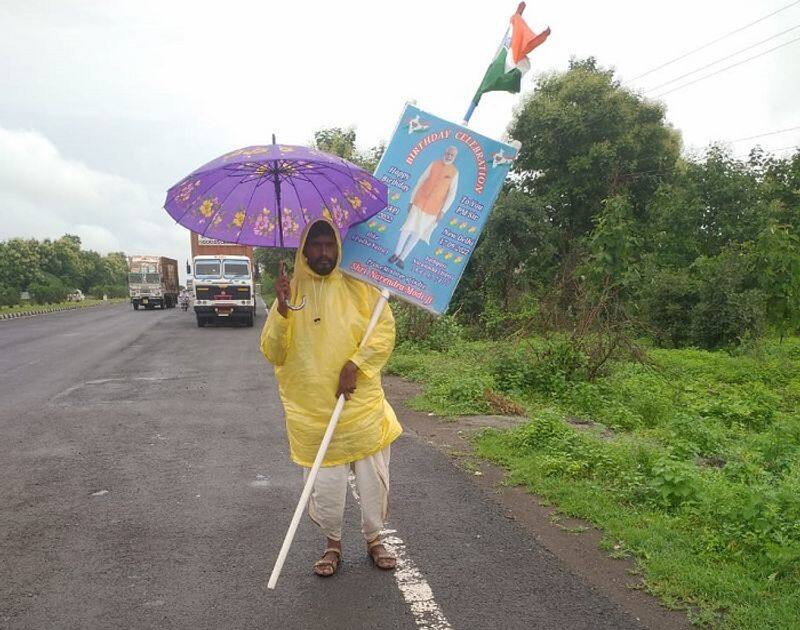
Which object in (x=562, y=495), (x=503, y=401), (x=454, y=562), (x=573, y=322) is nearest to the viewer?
(x=454, y=562)

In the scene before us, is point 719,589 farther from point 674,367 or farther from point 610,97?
point 610,97

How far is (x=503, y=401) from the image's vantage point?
8141 mm

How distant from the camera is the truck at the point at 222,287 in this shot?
21938mm

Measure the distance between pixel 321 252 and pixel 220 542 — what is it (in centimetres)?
200

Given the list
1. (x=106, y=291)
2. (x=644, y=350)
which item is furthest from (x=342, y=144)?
(x=106, y=291)

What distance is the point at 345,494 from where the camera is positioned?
3.58m

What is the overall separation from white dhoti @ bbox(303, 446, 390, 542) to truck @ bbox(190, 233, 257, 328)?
19202 millimetres

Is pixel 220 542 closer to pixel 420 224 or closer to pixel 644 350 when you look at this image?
pixel 420 224

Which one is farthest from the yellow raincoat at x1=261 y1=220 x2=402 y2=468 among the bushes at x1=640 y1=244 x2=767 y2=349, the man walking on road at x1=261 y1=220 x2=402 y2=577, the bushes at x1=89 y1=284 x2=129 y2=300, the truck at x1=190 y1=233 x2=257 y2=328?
the bushes at x1=89 y1=284 x2=129 y2=300

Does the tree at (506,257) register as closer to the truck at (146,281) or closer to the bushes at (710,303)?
the bushes at (710,303)

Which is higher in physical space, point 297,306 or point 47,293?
point 297,306

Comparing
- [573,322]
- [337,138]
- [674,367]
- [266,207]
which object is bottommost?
[674,367]

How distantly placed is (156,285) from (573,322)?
116ft

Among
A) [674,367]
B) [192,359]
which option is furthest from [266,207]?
[192,359]
